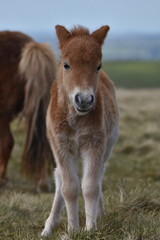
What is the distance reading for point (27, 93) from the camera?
9211mm

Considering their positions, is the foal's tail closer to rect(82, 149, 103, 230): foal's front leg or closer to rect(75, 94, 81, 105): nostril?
rect(82, 149, 103, 230): foal's front leg

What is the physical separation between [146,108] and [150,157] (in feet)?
27.1

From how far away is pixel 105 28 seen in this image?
5.11 metres

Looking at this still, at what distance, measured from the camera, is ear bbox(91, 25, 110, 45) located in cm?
500

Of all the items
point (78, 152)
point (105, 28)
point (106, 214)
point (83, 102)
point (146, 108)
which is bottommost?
point (146, 108)

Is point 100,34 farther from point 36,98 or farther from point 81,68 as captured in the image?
point 36,98

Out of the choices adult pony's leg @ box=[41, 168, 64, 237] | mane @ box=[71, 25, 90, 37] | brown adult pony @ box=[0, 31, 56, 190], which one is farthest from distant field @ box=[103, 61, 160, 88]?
mane @ box=[71, 25, 90, 37]

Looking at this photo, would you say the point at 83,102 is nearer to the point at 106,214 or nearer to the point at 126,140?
the point at 106,214

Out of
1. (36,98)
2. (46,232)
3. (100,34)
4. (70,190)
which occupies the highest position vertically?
(100,34)

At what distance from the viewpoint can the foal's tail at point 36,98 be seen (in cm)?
916

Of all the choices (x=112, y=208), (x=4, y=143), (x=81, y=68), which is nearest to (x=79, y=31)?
(x=81, y=68)

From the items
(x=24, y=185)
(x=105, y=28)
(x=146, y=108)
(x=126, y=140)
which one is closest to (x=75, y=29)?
(x=105, y=28)

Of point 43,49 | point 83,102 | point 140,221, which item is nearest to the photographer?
point 83,102

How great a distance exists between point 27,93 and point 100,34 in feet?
14.3
